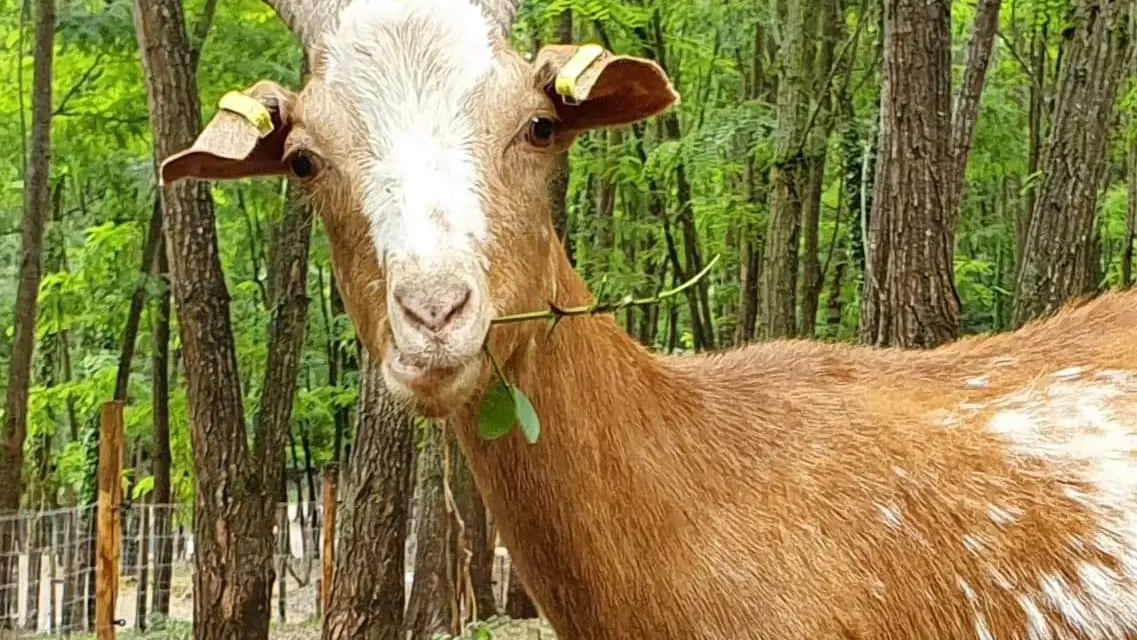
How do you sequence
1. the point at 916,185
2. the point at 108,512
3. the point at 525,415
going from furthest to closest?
the point at 108,512 → the point at 916,185 → the point at 525,415

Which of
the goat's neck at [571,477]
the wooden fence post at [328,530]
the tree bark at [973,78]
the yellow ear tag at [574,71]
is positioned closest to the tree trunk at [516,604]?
the wooden fence post at [328,530]

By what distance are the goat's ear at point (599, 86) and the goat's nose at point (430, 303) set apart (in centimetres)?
79

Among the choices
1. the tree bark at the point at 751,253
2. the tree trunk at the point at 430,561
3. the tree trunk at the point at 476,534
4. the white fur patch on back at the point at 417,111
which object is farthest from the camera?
the tree bark at the point at 751,253

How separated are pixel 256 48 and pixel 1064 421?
14.9m

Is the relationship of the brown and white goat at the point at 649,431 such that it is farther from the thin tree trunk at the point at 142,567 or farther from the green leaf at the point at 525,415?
the thin tree trunk at the point at 142,567

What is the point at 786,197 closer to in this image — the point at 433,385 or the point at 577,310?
the point at 577,310

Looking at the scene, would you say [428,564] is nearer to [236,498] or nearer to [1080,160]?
[236,498]

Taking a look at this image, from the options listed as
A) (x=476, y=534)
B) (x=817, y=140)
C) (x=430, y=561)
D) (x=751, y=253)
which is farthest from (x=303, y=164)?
(x=751, y=253)

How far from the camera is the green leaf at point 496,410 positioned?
3838 mm

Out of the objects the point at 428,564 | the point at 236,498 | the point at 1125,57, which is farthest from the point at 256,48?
the point at 1125,57

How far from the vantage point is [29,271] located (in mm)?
16250

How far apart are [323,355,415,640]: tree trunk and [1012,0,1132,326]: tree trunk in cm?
471

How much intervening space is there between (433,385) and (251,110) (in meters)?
1.05

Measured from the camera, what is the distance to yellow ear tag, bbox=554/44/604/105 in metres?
3.78
